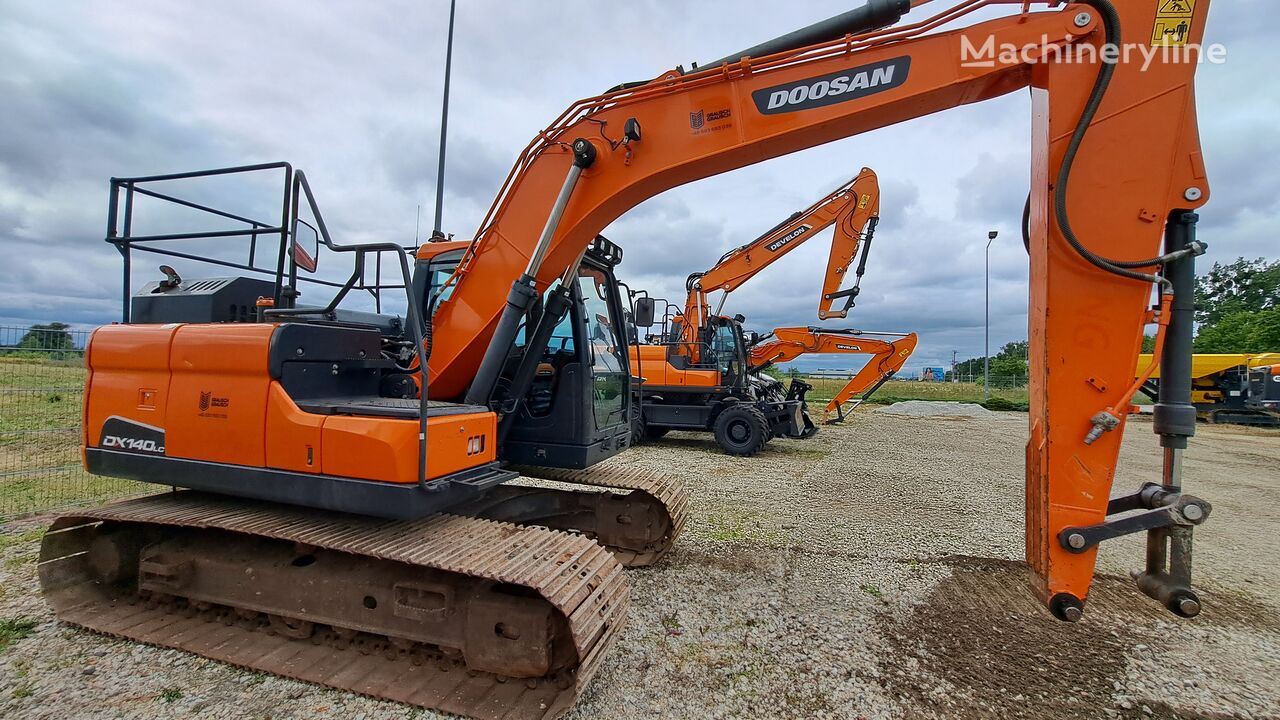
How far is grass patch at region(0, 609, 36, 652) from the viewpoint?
3465 mm

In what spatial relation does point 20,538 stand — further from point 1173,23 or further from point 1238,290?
point 1238,290

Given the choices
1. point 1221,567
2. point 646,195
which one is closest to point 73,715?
point 646,195

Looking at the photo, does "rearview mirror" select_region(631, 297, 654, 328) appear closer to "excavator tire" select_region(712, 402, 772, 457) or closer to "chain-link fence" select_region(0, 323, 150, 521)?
"chain-link fence" select_region(0, 323, 150, 521)

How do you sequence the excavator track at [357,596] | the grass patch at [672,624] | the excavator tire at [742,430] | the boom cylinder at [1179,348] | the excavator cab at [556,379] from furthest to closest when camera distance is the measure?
the excavator tire at [742,430], the excavator cab at [556,379], the grass patch at [672,624], the excavator track at [357,596], the boom cylinder at [1179,348]

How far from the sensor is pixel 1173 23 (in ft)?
9.07

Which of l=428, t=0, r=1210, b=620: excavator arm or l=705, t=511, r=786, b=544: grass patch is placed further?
l=705, t=511, r=786, b=544: grass patch

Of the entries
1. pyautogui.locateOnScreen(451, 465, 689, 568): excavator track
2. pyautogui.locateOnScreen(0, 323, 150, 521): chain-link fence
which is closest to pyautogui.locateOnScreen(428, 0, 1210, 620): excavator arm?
pyautogui.locateOnScreen(451, 465, 689, 568): excavator track

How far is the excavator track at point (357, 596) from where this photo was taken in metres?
2.97

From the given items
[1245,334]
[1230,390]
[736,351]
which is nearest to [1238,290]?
[1245,334]

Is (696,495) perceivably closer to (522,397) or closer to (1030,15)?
(522,397)

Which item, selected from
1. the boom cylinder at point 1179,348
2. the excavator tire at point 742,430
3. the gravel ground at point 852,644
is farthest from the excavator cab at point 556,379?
the excavator tire at point 742,430

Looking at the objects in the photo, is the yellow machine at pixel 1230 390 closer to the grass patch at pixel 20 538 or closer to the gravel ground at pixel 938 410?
the gravel ground at pixel 938 410

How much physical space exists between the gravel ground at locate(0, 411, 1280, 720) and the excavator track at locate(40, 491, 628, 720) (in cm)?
17

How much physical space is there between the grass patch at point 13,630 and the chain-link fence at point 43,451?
78.1 inches
